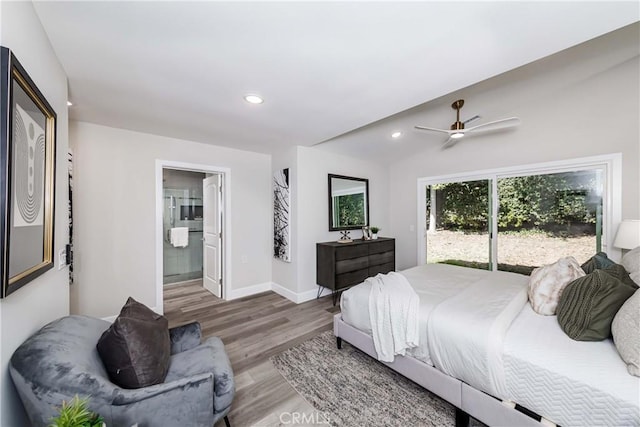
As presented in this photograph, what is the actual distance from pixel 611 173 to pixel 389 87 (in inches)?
114

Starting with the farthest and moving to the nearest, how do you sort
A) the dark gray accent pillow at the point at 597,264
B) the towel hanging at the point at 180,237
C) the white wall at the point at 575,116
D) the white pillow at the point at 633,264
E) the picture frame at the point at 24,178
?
the towel hanging at the point at 180,237 < the white wall at the point at 575,116 < the dark gray accent pillow at the point at 597,264 < the white pillow at the point at 633,264 < the picture frame at the point at 24,178

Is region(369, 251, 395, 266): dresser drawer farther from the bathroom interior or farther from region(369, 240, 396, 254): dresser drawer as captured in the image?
the bathroom interior

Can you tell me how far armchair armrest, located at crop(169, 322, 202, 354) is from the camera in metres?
1.77

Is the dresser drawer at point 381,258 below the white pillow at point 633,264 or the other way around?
below

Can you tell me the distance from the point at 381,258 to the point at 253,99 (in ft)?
10.4

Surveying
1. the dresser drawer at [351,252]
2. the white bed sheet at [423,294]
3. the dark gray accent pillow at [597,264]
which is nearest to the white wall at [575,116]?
the dark gray accent pillow at [597,264]

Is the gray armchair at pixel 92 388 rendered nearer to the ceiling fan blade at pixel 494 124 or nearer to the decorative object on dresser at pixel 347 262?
the decorative object on dresser at pixel 347 262

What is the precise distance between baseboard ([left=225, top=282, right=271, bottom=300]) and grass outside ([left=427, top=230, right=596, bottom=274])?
9.81 feet

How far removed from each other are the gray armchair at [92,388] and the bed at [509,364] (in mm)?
1297

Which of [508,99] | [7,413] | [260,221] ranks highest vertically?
[508,99]

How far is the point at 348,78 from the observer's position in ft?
6.29

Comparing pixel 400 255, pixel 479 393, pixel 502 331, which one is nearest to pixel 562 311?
pixel 502 331

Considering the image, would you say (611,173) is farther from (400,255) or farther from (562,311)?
(400,255)

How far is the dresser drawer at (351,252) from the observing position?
Result: 143 inches
